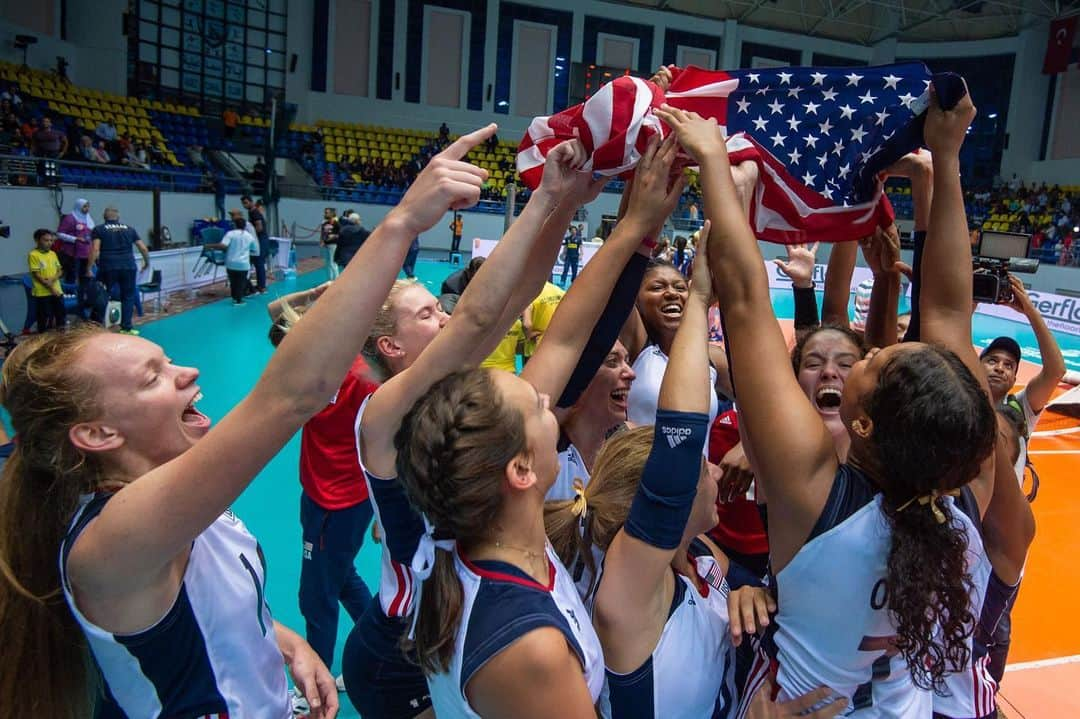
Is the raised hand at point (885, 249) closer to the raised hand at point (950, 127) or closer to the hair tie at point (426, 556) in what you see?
the raised hand at point (950, 127)

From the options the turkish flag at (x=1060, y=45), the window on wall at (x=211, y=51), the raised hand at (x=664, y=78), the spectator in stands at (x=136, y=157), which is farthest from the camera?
the turkish flag at (x=1060, y=45)

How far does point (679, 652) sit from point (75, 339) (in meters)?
1.35

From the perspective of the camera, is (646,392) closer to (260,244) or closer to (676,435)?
(676,435)

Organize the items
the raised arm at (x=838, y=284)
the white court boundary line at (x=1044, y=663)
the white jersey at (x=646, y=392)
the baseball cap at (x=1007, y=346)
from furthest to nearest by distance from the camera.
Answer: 1. the baseball cap at (x=1007, y=346)
2. the white court boundary line at (x=1044, y=663)
3. the white jersey at (x=646, y=392)
4. the raised arm at (x=838, y=284)

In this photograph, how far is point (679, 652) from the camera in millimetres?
1482

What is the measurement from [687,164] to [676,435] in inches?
35.3

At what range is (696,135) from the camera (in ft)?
5.26

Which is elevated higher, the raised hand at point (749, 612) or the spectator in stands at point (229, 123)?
the spectator in stands at point (229, 123)

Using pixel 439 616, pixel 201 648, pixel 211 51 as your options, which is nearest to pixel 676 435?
pixel 439 616

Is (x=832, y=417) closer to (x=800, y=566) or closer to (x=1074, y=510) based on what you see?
(x=800, y=566)

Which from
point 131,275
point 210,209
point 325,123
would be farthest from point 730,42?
point 131,275

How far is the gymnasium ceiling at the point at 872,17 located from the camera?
26.2 m

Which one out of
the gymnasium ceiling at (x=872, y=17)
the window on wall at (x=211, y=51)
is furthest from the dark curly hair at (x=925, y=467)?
the gymnasium ceiling at (x=872, y=17)

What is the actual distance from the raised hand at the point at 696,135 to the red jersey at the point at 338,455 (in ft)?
5.80
